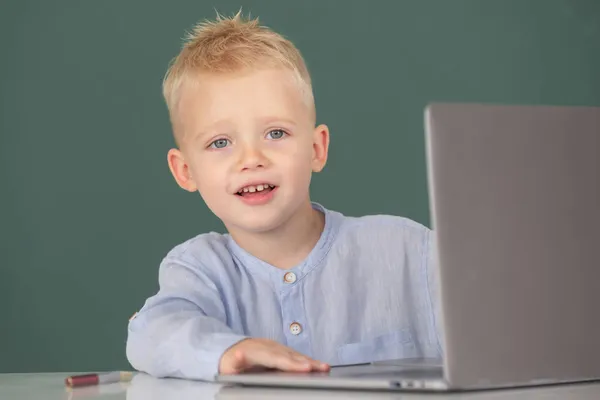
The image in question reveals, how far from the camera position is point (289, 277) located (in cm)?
143

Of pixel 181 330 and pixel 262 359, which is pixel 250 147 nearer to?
pixel 181 330

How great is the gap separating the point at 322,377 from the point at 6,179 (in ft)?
7.97

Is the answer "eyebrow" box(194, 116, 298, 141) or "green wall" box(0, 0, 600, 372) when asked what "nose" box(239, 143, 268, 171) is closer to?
"eyebrow" box(194, 116, 298, 141)

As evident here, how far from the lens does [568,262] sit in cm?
81

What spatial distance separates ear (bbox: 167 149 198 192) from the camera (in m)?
1.54

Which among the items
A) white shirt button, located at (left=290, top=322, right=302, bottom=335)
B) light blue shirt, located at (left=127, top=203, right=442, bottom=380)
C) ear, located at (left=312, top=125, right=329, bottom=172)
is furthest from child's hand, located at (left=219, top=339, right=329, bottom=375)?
ear, located at (left=312, top=125, right=329, bottom=172)

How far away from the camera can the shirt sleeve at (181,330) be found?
3.46ft

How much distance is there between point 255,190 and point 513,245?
664mm

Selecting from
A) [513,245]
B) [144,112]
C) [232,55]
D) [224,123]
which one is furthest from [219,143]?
[144,112]

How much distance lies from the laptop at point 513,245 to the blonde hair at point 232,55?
71 centimetres

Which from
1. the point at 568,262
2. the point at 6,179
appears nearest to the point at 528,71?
the point at 6,179

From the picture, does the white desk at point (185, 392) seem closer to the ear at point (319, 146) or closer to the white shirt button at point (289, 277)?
the white shirt button at point (289, 277)

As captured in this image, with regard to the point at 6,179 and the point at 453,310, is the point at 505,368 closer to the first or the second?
the point at 453,310

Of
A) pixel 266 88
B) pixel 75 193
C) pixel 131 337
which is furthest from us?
pixel 75 193
